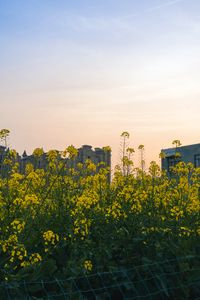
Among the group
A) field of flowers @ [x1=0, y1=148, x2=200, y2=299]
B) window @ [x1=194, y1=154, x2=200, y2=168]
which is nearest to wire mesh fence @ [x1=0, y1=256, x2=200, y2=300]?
field of flowers @ [x1=0, y1=148, x2=200, y2=299]

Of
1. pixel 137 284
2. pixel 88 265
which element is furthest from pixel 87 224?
pixel 137 284

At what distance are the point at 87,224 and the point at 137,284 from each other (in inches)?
35.2

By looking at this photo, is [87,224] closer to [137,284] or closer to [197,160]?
[137,284]

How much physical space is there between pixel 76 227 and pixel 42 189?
3.87 ft

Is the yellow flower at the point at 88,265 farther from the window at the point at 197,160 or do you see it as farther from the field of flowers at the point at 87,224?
the window at the point at 197,160

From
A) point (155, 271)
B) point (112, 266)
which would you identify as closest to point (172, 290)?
point (155, 271)

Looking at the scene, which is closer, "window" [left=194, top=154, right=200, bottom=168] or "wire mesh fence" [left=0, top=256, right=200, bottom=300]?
"wire mesh fence" [left=0, top=256, right=200, bottom=300]

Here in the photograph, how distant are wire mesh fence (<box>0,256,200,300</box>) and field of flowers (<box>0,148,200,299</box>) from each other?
8cm

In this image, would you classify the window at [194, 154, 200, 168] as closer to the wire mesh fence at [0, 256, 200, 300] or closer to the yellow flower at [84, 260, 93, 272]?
the wire mesh fence at [0, 256, 200, 300]

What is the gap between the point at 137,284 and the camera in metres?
6.28

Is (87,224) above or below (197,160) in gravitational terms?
below

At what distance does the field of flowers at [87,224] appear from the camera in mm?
5609

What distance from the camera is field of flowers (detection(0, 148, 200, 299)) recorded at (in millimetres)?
5609

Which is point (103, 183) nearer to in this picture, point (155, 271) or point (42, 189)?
point (42, 189)
